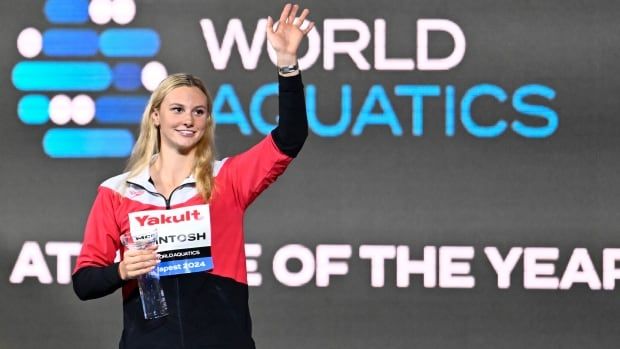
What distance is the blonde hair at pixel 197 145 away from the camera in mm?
2445

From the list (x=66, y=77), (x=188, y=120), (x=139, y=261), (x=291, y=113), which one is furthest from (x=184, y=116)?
(x=66, y=77)

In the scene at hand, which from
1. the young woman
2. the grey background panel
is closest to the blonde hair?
the young woman

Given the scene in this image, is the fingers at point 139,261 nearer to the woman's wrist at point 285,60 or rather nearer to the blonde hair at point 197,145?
the blonde hair at point 197,145

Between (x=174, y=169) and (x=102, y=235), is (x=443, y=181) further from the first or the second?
(x=102, y=235)

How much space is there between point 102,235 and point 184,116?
13.7 inches

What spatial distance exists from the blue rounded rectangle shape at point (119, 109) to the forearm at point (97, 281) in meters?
2.28

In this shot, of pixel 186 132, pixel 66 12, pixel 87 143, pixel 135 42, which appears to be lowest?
pixel 87 143

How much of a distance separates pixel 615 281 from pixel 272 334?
5.11 ft

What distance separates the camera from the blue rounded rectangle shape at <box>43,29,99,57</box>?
462 centimetres

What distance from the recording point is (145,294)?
2.33 m

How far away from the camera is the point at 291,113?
232 centimetres

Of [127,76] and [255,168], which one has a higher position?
[127,76]

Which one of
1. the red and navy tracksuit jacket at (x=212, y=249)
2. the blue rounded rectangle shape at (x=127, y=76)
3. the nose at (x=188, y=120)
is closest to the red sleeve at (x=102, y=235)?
the red and navy tracksuit jacket at (x=212, y=249)

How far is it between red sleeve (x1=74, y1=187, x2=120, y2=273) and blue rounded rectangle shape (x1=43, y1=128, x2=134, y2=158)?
2191 mm
